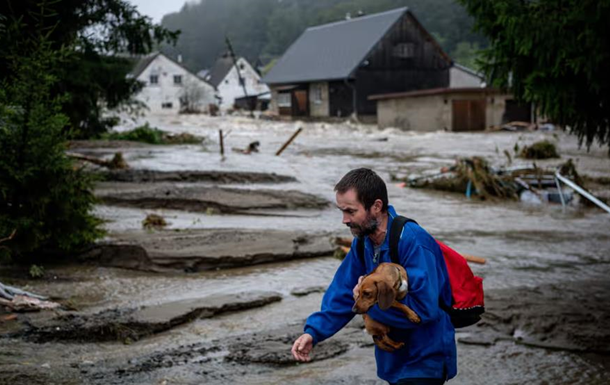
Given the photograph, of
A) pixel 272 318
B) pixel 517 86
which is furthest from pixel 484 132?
pixel 272 318

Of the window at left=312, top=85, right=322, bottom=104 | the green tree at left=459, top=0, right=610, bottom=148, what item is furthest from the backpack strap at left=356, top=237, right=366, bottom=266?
the window at left=312, top=85, right=322, bottom=104

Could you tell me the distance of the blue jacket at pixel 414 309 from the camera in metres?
3.20

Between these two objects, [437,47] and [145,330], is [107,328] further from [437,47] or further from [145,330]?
[437,47]

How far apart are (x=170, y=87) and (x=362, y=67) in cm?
3129

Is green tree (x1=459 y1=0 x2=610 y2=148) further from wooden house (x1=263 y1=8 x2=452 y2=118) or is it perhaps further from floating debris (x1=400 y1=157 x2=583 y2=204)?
wooden house (x1=263 y1=8 x2=452 y2=118)

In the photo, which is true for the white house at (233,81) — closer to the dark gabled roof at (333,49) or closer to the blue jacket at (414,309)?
the dark gabled roof at (333,49)

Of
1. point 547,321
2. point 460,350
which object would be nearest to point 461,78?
point 547,321

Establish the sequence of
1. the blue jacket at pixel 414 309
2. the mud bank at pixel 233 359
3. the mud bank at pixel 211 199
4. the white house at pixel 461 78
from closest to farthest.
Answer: the blue jacket at pixel 414 309 < the mud bank at pixel 233 359 < the mud bank at pixel 211 199 < the white house at pixel 461 78

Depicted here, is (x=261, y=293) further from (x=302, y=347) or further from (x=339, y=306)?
(x=302, y=347)

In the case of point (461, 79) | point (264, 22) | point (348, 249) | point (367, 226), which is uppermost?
point (264, 22)

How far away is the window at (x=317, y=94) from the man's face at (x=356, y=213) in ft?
190

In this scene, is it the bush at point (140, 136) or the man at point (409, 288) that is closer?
the man at point (409, 288)

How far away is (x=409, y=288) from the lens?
318 centimetres

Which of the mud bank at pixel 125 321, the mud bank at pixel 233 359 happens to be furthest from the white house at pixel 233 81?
the mud bank at pixel 233 359
